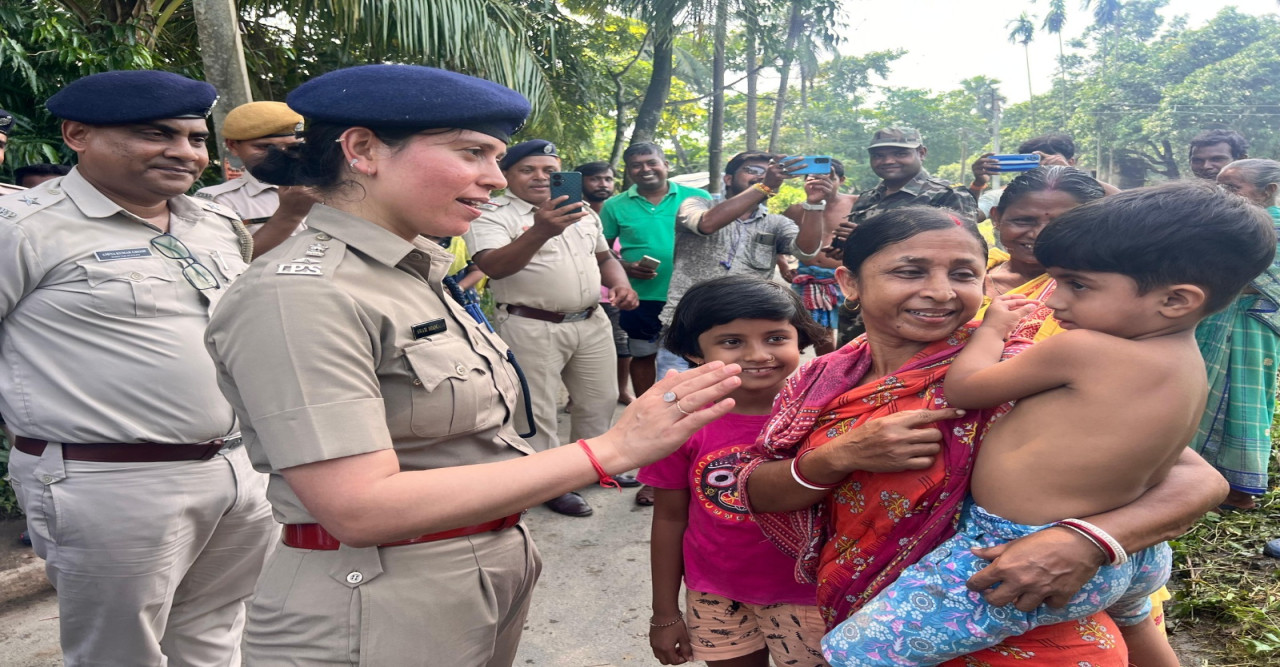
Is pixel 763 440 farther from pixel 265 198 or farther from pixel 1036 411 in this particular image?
pixel 265 198

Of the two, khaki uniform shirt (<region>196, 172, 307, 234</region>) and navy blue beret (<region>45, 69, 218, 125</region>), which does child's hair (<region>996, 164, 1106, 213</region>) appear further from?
khaki uniform shirt (<region>196, 172, 307, 234</region>)

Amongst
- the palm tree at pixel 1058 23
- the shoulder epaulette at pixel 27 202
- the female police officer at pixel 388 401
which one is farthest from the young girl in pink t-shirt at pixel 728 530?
the palm tree at pixel 1058 23

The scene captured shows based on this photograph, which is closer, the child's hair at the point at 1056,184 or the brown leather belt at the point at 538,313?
the child's hair at the point at 1056,184

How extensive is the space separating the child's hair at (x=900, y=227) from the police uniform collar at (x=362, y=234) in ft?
2.93

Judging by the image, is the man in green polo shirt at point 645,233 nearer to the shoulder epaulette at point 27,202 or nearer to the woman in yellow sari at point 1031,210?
the woman in yellow sari at point 1031,210

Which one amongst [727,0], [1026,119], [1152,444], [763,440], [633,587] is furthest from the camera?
[1026,119]

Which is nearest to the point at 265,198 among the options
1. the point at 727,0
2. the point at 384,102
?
the point at 384,102

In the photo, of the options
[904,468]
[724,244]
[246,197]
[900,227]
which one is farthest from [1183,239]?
[724,244]

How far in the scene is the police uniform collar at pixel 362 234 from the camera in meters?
1.33

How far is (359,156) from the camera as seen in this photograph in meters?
1.36

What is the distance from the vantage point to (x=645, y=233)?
5293 mm

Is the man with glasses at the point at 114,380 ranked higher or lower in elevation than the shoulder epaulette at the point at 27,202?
lower

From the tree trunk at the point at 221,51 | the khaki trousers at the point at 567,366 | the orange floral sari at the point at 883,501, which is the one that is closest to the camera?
the orange floral sari at the point at 883,501

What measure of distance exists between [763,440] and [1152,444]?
2.26 feet
